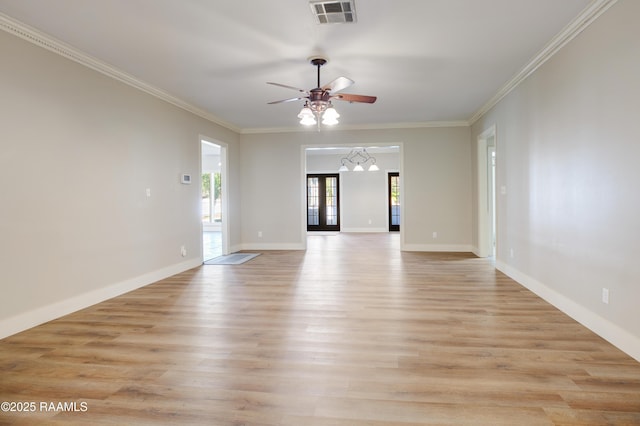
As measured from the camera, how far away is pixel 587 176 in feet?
9.87

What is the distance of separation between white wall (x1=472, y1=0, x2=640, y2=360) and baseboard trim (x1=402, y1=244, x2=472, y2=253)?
2.80 m

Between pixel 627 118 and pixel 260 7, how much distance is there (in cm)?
286

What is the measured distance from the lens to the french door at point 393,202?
40.1 ft

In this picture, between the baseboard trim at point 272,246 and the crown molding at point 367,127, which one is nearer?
the crown molding at point 367,127

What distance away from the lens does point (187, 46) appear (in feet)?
11.8

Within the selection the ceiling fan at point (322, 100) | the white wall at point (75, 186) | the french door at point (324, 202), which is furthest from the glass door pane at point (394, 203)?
the ceiling fan at point (322, 100)

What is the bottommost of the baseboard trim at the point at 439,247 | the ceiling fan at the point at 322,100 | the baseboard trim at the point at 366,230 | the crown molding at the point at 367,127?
the baseboard trim at the point at 439,247

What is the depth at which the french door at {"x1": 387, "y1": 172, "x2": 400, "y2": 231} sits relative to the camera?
40.1 ft

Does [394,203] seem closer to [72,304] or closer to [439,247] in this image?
[439,247]

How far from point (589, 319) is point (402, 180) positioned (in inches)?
190

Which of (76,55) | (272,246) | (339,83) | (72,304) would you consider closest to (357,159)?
(272,246)

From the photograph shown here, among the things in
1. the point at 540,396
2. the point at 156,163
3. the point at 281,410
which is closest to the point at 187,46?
the point at 156,163

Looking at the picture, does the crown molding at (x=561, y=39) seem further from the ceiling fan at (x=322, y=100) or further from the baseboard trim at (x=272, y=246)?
the baseboard trim at (x=272, y=246)

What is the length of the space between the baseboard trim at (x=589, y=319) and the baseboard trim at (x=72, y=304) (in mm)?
4714
